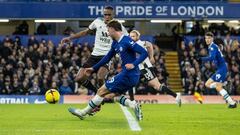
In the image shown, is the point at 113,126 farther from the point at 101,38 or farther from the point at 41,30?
the point at 41,30

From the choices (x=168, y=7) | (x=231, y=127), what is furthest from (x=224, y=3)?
(x=231, y=127)

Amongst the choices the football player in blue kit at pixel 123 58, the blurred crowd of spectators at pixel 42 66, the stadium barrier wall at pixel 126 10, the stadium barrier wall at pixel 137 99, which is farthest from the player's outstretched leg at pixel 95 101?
the stadium barrier wall at pixel 126 10

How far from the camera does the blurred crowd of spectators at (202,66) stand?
27719 mm

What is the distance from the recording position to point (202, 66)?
28.8m

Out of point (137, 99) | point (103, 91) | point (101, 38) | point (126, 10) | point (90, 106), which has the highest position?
point (126, 10)

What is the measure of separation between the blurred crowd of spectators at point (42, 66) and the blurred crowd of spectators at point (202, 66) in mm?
1154

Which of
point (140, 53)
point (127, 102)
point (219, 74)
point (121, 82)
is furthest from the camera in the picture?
point (219, 74)

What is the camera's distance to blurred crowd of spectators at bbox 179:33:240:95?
27719 mm

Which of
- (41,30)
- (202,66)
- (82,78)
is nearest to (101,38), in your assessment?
(82,78)

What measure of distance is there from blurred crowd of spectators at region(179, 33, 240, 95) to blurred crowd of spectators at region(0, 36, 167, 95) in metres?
1.15

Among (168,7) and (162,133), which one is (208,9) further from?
(162,133)

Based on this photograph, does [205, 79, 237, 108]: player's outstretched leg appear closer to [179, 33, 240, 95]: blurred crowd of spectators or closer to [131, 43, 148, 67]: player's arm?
[131, 43, 148, 67]: player's arm

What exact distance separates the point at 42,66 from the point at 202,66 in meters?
7.65

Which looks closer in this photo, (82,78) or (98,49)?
(82,78)
